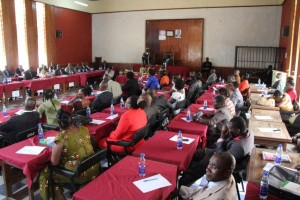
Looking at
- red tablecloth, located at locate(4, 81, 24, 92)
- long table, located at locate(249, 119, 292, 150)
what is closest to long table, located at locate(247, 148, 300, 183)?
long table, located at locate(249, 119, 292, 150)

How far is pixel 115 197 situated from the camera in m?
2.45

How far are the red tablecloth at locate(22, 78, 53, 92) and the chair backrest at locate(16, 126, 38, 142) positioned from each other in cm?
594

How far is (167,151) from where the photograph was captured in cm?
359

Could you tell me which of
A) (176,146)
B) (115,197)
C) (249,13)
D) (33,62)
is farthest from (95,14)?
(115,197)

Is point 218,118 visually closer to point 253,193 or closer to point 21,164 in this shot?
point 253,193

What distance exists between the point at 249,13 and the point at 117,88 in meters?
9.98

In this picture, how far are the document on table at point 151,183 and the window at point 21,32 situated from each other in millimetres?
12260

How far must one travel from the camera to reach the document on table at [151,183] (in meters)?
2.65

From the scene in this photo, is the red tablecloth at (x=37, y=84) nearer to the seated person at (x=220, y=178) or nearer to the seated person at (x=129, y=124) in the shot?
the seated person at (x=129, y=124)

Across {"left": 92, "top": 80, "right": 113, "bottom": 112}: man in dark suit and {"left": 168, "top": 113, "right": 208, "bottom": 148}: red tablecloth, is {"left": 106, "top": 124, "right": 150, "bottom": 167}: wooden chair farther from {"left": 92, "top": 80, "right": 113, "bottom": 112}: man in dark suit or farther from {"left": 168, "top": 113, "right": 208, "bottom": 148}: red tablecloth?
{"left": 92, "top": 80, "right": 113, "bottom": 112}: man in dark suit

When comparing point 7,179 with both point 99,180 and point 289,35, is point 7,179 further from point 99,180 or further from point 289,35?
point 289,35

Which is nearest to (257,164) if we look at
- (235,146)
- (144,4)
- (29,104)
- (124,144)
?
(235,146)

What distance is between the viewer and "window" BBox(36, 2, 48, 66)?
13.9m

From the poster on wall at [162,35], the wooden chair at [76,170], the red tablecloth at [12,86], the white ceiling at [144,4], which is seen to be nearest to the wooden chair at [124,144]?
the wooden chair at [76,170]
